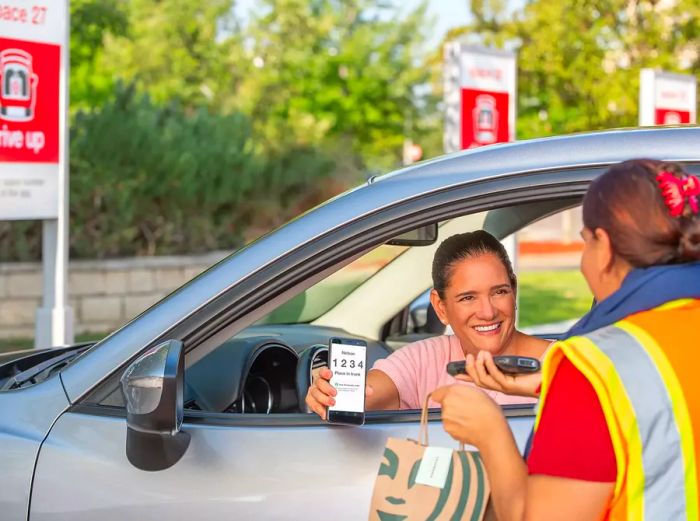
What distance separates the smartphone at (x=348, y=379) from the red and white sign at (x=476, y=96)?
7528 mm

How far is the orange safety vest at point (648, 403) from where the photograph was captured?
148 centimetres

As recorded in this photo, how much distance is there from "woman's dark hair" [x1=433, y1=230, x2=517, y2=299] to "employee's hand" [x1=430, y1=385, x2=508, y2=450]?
1046 mm

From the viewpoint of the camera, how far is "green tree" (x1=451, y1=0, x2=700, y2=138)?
20.5 metres

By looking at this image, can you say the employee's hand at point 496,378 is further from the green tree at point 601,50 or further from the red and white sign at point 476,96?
the green tree at point 601,50

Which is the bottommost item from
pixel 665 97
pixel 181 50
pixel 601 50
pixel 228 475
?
pixel 228 475

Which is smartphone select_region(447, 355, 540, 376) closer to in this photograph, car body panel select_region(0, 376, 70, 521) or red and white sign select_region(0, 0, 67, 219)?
car body panel select_region(0, 376, 70, 521)

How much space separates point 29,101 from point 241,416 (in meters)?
5.83

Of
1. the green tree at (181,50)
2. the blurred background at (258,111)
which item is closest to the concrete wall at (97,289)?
the blurred background at (258,111)

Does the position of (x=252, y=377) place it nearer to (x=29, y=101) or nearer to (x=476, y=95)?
(x=29, y=101)

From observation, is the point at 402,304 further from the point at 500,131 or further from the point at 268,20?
the point at 268,20

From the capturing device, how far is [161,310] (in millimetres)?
2240

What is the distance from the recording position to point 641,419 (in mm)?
1482

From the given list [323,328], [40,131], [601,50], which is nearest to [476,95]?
[40,131]

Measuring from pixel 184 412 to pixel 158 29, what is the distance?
31.8 meters
